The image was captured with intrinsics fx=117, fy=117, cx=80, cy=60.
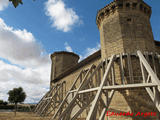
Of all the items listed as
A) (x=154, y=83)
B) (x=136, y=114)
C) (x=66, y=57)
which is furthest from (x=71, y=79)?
(x=154, y=83)

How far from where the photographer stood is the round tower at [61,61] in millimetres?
25391

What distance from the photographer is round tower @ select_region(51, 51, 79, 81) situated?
1000 inches

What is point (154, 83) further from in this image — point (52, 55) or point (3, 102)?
point (3, 102)

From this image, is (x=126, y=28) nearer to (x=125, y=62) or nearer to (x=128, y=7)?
(x=128, y=7)

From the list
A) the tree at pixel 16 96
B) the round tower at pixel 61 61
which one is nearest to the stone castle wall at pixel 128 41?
the round tower at pixel 61 61

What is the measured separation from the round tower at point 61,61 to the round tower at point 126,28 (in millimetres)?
16755

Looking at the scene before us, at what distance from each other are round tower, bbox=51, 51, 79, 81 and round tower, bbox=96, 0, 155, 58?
55.0 ft

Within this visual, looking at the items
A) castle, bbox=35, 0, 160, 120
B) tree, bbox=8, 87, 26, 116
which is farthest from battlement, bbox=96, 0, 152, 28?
tree, bbox=8, 87, 26, 116

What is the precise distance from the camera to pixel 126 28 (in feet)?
29.3

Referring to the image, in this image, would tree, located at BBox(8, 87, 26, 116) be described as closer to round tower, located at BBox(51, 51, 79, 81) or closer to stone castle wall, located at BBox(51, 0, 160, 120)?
round tower, located at BBox(51, 51, 79, 81)

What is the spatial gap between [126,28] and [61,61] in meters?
18.7

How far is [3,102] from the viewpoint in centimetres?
3784

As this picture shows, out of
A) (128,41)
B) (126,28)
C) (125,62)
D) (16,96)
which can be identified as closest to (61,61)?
(16,96)

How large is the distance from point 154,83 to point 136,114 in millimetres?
2973
